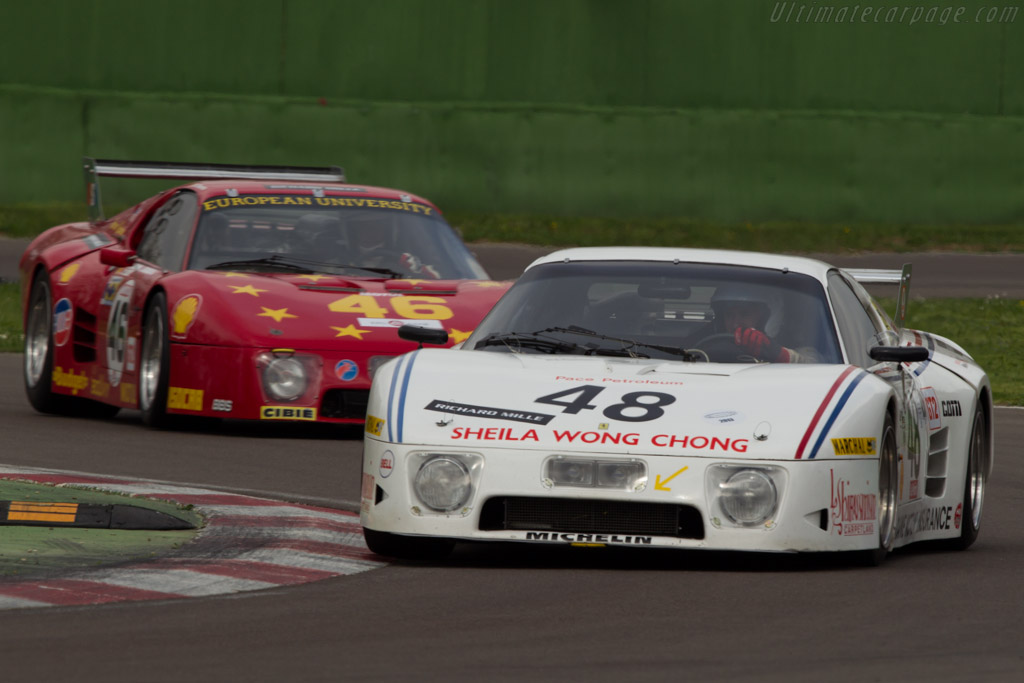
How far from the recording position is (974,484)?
8.45m

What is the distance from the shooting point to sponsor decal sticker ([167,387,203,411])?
1110 centimetres

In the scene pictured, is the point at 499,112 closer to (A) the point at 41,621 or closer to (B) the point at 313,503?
(B) the point at 313,503

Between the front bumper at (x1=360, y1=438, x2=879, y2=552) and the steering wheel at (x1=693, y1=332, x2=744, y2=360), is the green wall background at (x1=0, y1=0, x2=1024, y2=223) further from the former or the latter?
the front bumper at (x1=360, y1=438, x2=879, y2=552)

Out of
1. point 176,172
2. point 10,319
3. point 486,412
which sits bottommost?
point 10,319

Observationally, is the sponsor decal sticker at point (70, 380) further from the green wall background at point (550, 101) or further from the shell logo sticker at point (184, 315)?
the green wall background at point (550, 101)

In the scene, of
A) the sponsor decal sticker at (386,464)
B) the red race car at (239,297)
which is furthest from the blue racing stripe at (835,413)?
the red race car at (239,297)

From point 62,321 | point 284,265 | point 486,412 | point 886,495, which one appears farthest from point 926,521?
point 62,321

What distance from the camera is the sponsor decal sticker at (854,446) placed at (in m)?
6.74

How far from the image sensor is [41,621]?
5.66 meters

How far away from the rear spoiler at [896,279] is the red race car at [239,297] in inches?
85.8

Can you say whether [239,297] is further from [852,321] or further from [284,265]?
[852,321]

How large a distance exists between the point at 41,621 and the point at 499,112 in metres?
22.4

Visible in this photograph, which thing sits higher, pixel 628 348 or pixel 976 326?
pixel 628 348

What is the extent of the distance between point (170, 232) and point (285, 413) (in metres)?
1.77
